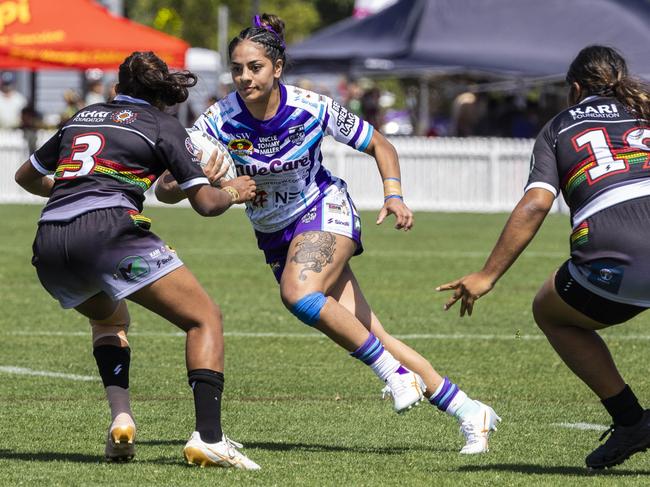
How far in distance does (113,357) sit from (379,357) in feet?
3.97

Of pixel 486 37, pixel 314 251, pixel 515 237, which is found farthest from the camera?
pixel 486 37

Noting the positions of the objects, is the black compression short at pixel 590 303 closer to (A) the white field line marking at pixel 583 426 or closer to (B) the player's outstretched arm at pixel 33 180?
(A) the white field line marking at pixel 583 426

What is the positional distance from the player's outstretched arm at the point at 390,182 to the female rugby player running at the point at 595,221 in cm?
84

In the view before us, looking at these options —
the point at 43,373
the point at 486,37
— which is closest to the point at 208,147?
the point at 43,373

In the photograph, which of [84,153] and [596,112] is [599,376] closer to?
[596,112]

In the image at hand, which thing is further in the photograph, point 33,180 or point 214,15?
point 214,15

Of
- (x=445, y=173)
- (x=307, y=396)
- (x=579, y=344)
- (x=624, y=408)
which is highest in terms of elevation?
(x=579, y=344)

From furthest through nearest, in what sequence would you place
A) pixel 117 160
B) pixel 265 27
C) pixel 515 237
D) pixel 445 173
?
pixel 445 173 < pixel 265 27 < pixel 117 160 < pixel 515 237

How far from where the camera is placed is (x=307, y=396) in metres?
8.21

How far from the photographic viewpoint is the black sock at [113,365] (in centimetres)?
647

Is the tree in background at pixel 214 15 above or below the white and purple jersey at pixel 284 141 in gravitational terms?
below

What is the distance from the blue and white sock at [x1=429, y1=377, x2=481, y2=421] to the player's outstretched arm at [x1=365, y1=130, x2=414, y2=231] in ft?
2.54

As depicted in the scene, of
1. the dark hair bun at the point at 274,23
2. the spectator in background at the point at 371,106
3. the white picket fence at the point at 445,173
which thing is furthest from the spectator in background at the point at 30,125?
the dark hair bun at the point at 274,23

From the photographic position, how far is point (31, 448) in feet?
21.7
